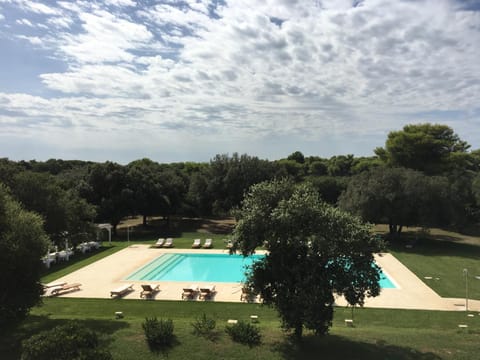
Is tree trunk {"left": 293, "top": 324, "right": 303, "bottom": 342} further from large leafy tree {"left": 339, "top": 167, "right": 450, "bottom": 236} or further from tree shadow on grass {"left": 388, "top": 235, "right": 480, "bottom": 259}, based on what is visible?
tree shadow on grass {"left": 388, "top": 235, "right": 480, "bottom": 259}

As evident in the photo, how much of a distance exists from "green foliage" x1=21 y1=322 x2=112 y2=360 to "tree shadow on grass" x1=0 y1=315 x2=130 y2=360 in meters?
1.85

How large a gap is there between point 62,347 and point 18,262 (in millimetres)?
3762

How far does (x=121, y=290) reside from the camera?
16.3 m

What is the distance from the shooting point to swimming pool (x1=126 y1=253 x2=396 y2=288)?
20094mm

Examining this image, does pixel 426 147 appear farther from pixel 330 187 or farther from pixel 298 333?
pixel 298 333

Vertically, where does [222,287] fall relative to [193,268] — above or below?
above

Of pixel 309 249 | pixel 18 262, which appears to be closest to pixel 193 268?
pixel 18 262

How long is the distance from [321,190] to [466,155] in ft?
54.8

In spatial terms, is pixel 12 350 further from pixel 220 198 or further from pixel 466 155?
pixel 466 155

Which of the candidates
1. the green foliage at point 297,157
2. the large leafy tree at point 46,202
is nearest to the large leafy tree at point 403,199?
the large leafy tree at point 46,202

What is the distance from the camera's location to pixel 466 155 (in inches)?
1582

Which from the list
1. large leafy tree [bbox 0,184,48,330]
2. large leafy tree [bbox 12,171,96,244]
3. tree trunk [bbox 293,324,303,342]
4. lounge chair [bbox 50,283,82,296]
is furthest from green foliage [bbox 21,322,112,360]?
lounge chair [bbox 50,283,82,296]

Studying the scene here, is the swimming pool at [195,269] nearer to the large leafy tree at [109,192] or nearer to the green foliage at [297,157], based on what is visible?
the large leafy tree at [109,192]

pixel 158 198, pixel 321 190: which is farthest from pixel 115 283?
pixel 321 190
